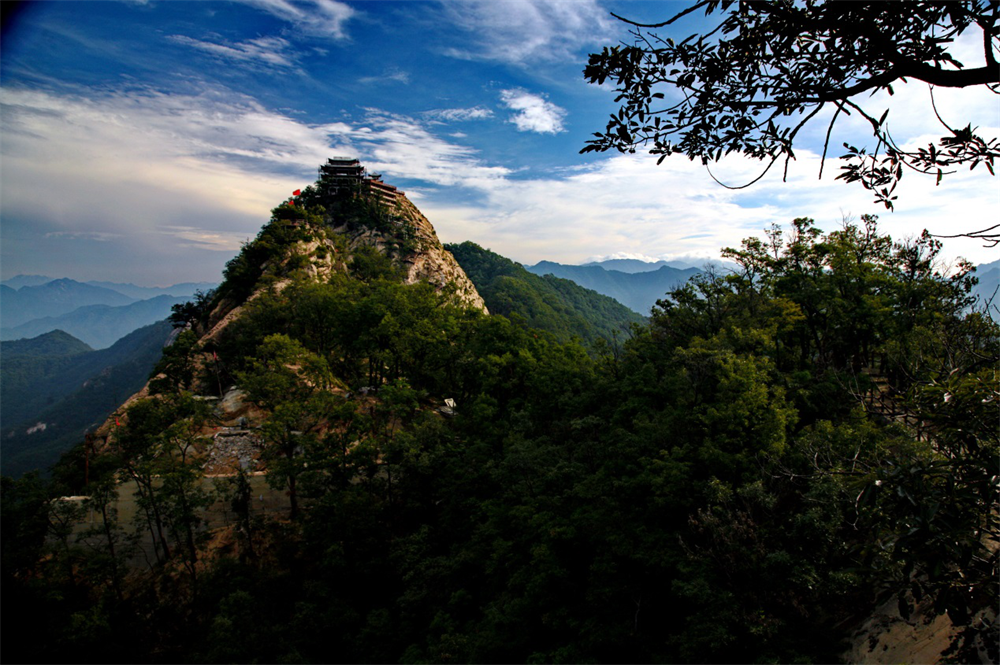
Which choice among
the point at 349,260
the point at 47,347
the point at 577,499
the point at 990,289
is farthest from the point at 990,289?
the point at 47,347

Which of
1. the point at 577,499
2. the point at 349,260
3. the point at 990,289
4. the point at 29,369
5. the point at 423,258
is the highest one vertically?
the point at 423,258

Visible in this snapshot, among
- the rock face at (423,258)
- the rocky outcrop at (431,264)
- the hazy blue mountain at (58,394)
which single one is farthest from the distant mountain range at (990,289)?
the hazy blue mountain at (58,394)

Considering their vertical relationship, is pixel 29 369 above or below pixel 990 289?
below

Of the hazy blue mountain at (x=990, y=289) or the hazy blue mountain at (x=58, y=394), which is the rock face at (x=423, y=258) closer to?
the hazy blue mountain at (x=58, y=394)

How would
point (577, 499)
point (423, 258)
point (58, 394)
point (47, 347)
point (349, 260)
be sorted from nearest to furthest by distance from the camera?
1. point (577, 499)
2. point (349, 260)
3. point (423, 258)
4. point (58, 394)
5. point (47, 347)

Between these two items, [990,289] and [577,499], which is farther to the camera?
[990,289]

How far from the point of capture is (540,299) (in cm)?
9100

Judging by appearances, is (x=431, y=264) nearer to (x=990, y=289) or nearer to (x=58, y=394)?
(x=990, y=289)

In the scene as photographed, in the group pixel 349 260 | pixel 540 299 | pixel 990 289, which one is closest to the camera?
pixel 990 289

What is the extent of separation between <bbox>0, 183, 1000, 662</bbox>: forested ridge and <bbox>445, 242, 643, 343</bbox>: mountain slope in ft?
126

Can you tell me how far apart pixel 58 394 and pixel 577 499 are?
184 m

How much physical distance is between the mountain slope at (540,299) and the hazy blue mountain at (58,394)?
2110 inches

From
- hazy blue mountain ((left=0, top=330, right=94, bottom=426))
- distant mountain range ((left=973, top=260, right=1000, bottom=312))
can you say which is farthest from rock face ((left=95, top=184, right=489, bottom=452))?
hazy blue mountain ((left=0, top=330, right=94, bottom=426))

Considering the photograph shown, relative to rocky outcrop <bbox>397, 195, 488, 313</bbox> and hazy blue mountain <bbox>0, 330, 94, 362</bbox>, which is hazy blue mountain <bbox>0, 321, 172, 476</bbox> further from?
rocky outcrop <bbox>397, 195, 488, 313</bbox>
